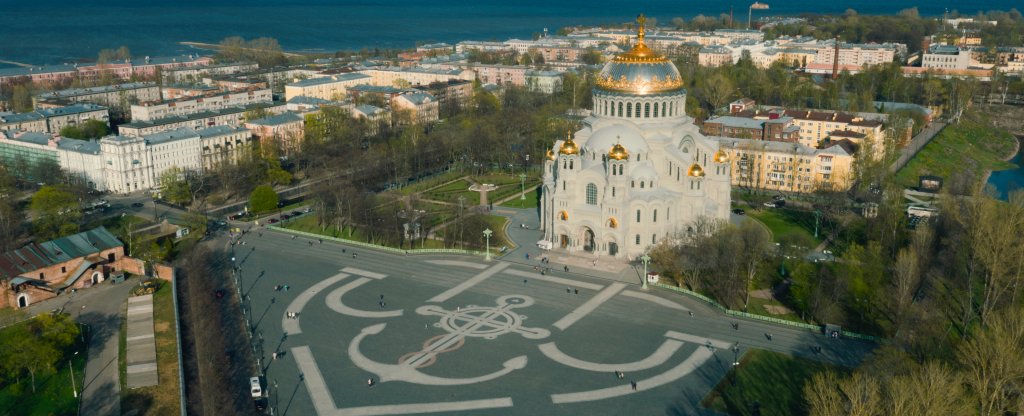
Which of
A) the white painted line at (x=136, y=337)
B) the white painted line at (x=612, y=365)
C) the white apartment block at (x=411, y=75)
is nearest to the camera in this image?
the white painted line at (x=612, y=365)

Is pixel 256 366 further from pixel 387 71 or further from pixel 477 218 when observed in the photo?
pixel 387 71

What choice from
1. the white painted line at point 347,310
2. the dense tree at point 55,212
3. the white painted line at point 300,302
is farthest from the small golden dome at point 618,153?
the dense tree at point 55,212

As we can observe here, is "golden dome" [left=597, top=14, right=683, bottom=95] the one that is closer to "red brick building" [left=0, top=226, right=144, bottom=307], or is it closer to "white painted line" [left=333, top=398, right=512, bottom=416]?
"white painted line" [left=333, top=398, right=512, bottom=416]

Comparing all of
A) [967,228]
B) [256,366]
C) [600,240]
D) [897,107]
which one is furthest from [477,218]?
[897,107]

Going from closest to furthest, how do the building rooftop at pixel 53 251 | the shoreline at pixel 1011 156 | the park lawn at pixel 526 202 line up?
1. the building rooftop at pixel 53 251
2. the park lawn at pixel 526 202
3. the shoreline at pixel 1011 156

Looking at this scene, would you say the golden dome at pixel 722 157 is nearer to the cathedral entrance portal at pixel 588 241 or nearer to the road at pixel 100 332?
the cathedral entrance portal at pixel 588 241

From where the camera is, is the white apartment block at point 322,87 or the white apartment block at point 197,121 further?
the white apartment block at point 322,87
